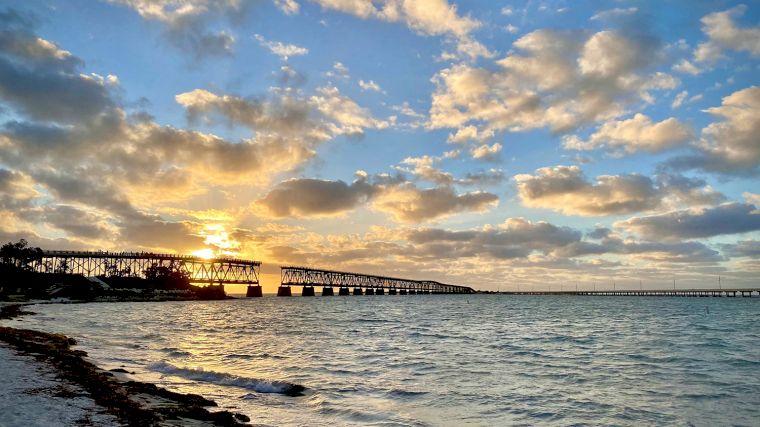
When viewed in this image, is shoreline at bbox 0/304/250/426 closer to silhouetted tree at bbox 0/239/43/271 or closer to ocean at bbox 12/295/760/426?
ocean at bbox 12/295/760/426

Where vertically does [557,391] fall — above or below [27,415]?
below

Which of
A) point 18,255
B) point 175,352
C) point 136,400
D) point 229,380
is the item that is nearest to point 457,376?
point 229,380

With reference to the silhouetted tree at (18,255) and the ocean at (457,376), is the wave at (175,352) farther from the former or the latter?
the silhouetted tree at (18,255)

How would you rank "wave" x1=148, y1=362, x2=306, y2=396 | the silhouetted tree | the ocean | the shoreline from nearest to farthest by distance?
1. the shoreline
2. the ocean
3. "wave" x1=148, y1=362, x2=306, y2=396
4. the silhouetted tree

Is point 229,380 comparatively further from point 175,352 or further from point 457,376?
point 175,352

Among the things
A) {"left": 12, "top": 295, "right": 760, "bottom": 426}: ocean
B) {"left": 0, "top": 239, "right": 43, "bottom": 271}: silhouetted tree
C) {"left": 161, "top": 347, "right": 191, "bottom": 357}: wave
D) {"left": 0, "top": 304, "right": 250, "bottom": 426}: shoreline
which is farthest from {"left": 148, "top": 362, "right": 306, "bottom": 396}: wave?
{"left": 0, "top": 239, "right": 43, "bottom": 271}: silhouetted tree

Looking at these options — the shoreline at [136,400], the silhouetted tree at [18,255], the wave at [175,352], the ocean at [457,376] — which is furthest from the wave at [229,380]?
the silhouetted tree at [18,255]

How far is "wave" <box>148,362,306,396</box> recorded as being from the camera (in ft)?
81.5

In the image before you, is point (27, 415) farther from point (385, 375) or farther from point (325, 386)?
point (385, 375)

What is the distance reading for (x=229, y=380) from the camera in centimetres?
2709

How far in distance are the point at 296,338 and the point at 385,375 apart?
24458 mm

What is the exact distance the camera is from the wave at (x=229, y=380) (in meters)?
24.8

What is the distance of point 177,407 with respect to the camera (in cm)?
1797

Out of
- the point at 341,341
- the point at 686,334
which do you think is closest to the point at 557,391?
the point at 341,341
